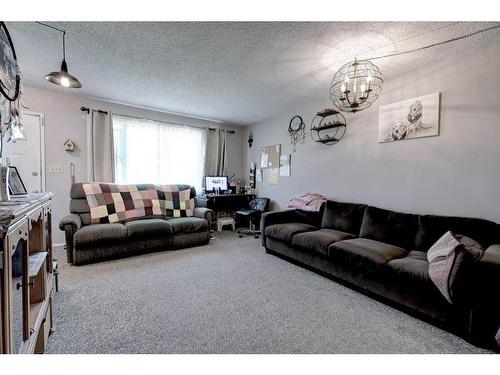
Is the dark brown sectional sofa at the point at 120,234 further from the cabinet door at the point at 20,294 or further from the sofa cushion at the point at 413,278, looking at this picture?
the sofa cushion at the point at 413,278

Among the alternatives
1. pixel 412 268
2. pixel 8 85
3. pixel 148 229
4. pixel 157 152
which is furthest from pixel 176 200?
pixel 412 268

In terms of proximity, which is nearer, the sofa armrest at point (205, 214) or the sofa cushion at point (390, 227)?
the sofa cushion at point (390, 227)

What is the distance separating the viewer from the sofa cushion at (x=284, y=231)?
2.94 m

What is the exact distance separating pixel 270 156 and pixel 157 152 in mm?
2171

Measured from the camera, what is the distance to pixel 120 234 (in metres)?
3.02

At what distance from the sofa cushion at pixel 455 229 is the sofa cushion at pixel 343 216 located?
2.18ft

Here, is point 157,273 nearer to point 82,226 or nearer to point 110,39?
point 82,226

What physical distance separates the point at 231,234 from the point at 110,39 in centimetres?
338

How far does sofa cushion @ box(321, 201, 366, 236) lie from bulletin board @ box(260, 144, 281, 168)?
1.54 meters

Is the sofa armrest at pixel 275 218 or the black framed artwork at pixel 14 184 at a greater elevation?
the black framed artwork at pixel 14 184

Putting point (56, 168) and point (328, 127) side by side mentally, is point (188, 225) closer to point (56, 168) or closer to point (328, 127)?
point (56, 168)

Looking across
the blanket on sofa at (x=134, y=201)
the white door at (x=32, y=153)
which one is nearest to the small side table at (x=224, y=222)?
the blanket on sofa at (x=134, y=201)
